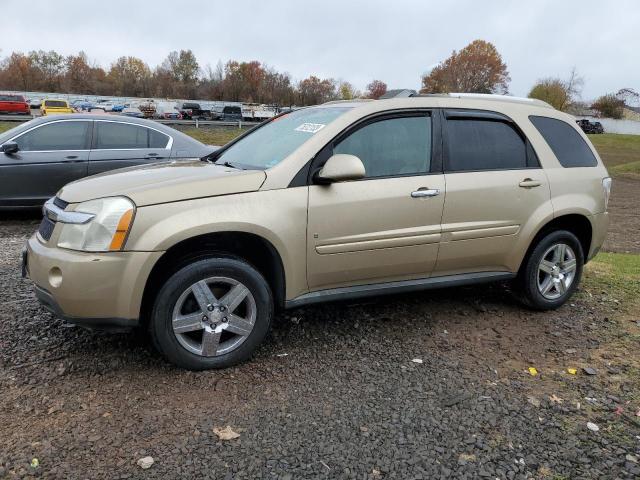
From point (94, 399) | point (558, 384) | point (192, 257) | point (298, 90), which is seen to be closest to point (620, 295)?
point (558, 384)

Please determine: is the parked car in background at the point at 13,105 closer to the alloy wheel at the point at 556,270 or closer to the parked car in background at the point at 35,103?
the parked car in background at the point at 35,103

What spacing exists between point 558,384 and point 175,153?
6143 millimetres

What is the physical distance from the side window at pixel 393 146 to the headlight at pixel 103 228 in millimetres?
1459

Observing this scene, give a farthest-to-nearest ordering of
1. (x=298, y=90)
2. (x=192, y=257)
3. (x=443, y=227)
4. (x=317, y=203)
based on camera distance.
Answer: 1. (x=298, y=90)
2. (x=443, y=227)
3. (x=317, y=203)
4. (x=192, y=257)

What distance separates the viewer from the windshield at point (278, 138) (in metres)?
3.83

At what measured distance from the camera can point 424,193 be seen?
390cm

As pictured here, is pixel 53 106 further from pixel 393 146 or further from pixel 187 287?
pixel 187 287

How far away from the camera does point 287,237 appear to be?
3.48 metres

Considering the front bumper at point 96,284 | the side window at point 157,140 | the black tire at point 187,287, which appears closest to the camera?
the front bumper at point 96,284

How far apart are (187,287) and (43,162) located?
5150mm

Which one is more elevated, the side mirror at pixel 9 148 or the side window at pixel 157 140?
the side window at pixel 157 140

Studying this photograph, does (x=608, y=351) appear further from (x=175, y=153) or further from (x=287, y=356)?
(x=175, y=153)

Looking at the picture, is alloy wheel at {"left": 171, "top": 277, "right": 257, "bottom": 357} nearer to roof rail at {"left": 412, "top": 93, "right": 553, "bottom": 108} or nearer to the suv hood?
the suv hood

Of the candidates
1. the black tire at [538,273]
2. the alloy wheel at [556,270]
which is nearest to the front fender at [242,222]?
the black tire at [538,273]
